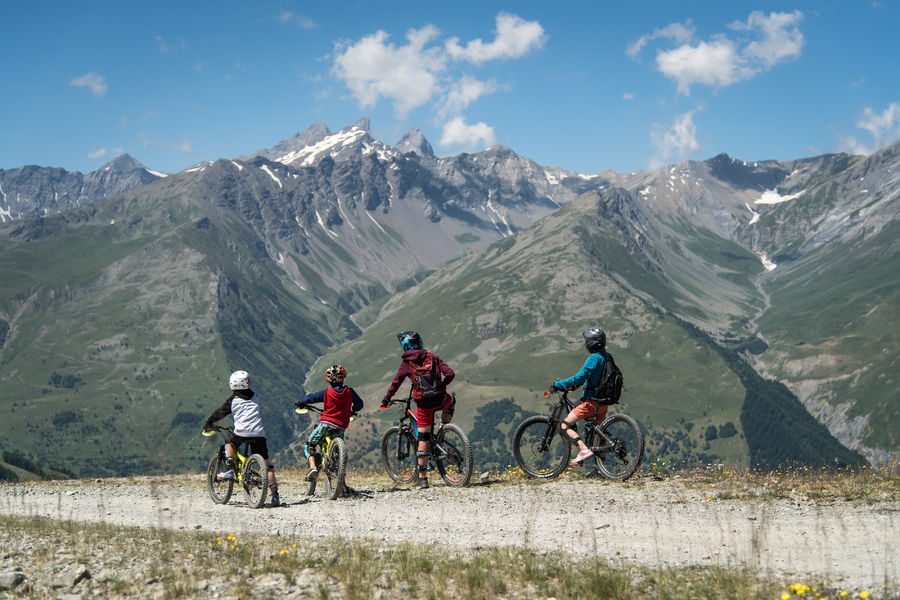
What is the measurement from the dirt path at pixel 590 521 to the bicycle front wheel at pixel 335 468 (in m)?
0.42

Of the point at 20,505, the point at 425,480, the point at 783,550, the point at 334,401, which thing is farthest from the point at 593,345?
the point at 20,505

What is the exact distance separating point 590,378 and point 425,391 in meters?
4.39

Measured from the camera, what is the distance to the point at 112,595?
1120 centimetres

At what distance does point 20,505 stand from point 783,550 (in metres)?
20.4

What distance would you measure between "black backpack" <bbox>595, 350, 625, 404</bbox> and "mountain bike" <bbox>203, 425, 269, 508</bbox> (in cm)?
882

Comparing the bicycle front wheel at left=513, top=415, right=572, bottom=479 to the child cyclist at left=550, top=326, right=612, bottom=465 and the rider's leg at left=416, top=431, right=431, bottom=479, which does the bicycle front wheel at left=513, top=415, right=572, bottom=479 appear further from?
the rider's leg at left=416, top=431, right=431, bottom=479

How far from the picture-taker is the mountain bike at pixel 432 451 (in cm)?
2127

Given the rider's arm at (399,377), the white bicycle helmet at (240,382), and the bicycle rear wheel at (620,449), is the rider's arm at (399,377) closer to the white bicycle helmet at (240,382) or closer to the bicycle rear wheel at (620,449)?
the white bicycle helmet at (240,382)

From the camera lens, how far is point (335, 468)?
822 inches

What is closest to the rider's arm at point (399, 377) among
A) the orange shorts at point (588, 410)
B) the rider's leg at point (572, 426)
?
the rider's leg at point (572, 426)

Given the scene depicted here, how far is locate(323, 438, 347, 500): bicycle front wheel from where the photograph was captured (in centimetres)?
2039

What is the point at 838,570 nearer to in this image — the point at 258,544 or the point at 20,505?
the point at 258,544

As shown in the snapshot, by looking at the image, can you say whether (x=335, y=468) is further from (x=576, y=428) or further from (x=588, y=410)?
(x=588, y=410)

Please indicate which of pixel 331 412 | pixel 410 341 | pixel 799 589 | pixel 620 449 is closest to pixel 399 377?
pixel 410 341
